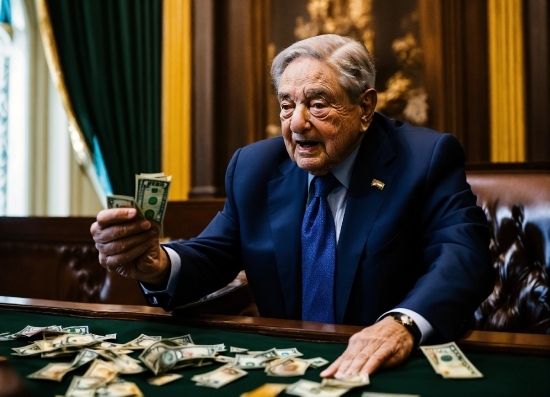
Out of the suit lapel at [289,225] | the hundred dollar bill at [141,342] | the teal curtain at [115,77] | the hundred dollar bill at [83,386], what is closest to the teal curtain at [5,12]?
the teal curtain at [115,77]

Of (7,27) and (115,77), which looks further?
(115,77)

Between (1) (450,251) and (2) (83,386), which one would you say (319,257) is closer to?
(1) (450,251)

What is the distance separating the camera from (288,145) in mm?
2197

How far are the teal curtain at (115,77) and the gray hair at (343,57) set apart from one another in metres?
3.41

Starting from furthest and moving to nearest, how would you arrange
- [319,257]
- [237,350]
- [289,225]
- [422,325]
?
[289,225]
[319,257]
[422,325]
[237,350]

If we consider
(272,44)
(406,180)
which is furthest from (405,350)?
(272,44)

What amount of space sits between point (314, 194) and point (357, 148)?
24 cm

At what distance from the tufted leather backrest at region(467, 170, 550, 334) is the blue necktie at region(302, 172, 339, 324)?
947mm

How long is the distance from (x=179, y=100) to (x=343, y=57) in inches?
131

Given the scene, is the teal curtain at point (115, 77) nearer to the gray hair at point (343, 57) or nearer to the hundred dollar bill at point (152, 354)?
the gray hair at point (343, 57)

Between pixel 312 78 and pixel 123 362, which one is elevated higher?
pixel 312 78

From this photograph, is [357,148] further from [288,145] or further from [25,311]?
[25,311]

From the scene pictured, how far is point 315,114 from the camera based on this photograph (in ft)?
6.93

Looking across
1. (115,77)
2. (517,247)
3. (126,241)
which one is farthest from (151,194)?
(115,77)
